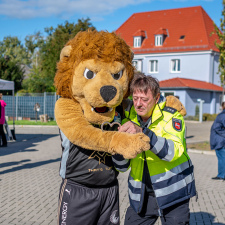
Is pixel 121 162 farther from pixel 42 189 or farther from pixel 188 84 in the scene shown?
pixel 188 84

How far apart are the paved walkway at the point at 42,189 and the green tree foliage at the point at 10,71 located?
2386 cm

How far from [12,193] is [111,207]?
3935 millimetres

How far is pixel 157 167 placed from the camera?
9.91 ft

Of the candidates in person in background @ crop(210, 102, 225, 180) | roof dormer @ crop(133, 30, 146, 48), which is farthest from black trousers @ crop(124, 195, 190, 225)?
roof dormer @ crop(133, 30, 146, 48)

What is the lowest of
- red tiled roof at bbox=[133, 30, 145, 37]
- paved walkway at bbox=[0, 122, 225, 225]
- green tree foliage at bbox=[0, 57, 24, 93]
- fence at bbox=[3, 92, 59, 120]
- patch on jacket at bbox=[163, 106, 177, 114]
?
paved walkway at bbox=[0, 122, 225, 225]

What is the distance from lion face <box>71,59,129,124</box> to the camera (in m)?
2.81

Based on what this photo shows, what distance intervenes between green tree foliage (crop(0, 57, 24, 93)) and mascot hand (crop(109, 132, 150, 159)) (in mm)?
32909

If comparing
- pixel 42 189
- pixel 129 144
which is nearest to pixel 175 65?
pixel 42 189

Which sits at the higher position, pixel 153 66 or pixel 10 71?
pixel 153 66

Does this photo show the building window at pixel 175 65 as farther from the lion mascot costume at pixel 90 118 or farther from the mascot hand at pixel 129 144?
the mascot hand at pixel 129 144

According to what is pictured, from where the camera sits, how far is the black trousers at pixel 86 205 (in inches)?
119

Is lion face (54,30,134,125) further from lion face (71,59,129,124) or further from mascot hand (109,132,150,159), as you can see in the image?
mascot hand (109,132,150,159)

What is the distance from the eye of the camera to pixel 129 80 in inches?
124

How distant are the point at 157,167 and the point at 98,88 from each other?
0.87 meters
